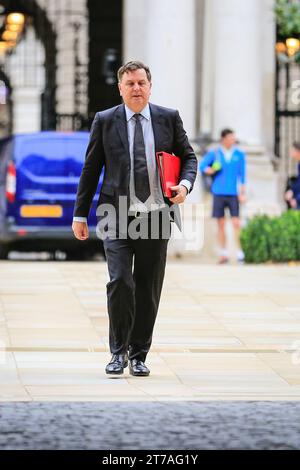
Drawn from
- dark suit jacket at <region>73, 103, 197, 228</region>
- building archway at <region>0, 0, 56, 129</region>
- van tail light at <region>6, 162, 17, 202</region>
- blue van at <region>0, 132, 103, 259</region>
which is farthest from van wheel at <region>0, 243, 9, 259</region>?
dark suit jacket at <region>73, 103, 197, 228</region>

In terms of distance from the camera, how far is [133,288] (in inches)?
398

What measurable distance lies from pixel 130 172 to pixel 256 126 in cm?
1411

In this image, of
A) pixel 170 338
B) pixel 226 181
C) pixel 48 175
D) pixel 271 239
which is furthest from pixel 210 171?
pixel 170 338

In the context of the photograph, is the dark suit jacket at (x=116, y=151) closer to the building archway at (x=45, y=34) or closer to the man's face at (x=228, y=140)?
the man's face at (x=228, y=140)

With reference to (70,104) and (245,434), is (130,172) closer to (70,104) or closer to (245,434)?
(245,434)

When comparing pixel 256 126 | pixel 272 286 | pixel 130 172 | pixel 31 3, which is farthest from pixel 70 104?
pixel 130 172

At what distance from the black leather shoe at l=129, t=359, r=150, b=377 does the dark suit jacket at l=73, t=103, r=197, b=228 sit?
0.87 metres

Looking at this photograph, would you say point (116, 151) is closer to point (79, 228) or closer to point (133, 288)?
point (79, 228)

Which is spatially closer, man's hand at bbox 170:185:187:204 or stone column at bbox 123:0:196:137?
man's hand at bbox 170:185:187:204

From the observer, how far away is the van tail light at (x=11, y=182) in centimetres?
2133

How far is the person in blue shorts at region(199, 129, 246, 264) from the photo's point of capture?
21.1 m

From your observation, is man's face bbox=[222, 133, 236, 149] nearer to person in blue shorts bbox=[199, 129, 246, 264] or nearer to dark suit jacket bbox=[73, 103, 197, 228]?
person in blue shorts bbox=[199, 129, 246, 264]

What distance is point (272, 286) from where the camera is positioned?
16.6 meters

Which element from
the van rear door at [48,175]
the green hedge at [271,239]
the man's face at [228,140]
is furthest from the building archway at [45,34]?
the green hedge at [271,239]
